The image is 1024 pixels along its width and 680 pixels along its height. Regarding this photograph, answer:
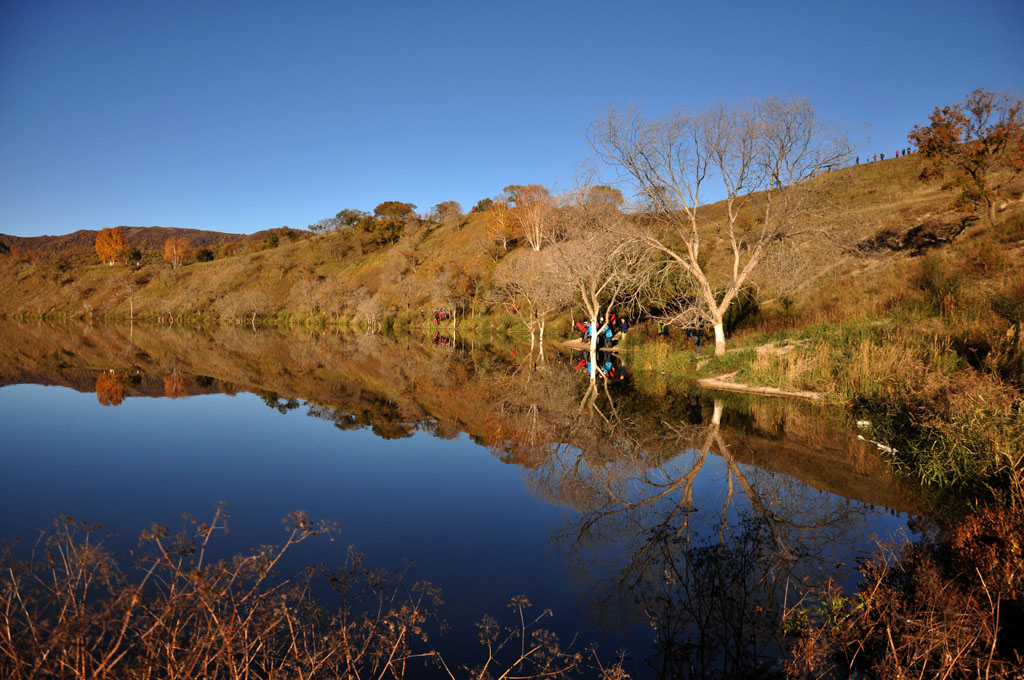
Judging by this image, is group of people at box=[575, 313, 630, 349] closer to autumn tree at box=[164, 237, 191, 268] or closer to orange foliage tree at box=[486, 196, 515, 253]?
orange foliage tree at box=[486, 196, 515, 253]

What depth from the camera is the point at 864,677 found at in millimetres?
4441

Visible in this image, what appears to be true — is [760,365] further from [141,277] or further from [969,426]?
[141,277]

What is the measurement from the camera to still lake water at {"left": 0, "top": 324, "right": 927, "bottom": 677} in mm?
5820

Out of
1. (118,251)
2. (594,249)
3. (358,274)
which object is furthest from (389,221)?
(594,249)

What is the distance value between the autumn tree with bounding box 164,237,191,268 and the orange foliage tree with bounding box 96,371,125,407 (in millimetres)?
90881

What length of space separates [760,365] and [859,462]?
29.3 feet

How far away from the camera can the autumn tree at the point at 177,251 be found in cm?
11019

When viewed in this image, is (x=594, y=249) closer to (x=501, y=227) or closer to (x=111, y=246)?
(x=501, y=227)

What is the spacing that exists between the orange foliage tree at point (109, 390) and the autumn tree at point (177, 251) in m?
90.9

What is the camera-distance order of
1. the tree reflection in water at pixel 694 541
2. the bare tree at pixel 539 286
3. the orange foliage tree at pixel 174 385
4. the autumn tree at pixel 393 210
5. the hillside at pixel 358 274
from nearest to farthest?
the tree reflection in water at pixel 694 541, the orange foliage tree at pixel 174 385, the hillside at pixel 358 274, the bare tree at pixel 539 286, the autumn tree at pixel 393 210

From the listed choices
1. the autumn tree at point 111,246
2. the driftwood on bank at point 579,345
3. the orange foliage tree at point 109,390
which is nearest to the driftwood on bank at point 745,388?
the driftwood on bank at point 579,345

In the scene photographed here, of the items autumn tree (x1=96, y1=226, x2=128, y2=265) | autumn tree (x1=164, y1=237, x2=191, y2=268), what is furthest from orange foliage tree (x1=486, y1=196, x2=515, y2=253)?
autumn tree (x1=96, y1=226, x2=128, y2=265)

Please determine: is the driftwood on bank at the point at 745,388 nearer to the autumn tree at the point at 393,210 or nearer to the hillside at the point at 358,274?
the hillside at the point at 358,274

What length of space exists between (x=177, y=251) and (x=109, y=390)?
350ft
